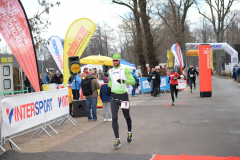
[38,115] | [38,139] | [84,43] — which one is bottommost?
[38,139]

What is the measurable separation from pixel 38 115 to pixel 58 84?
1084cm

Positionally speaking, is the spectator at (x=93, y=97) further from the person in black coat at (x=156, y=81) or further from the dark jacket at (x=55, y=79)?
the person in black coat at (x=156, y=81)

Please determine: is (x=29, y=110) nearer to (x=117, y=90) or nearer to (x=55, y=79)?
(x=117, y=90)

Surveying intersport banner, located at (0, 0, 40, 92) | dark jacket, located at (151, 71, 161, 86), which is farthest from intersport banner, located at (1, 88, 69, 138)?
dark jacket, located at (151, 71, 161, 86)

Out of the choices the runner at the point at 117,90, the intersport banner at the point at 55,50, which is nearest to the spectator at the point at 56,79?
the intersport banner at the point at 55,50

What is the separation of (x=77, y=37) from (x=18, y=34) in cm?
500

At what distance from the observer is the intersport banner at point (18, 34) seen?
8.73m

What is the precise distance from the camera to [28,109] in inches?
311

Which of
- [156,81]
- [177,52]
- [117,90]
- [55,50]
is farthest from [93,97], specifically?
[177,52]

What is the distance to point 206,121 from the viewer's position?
32.3 ft

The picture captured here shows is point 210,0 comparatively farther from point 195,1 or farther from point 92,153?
point 92,153

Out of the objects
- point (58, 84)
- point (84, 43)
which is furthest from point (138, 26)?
point (84, 43)

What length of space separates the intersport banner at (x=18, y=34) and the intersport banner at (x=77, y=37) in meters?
4.09

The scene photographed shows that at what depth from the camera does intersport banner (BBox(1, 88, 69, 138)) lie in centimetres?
704
